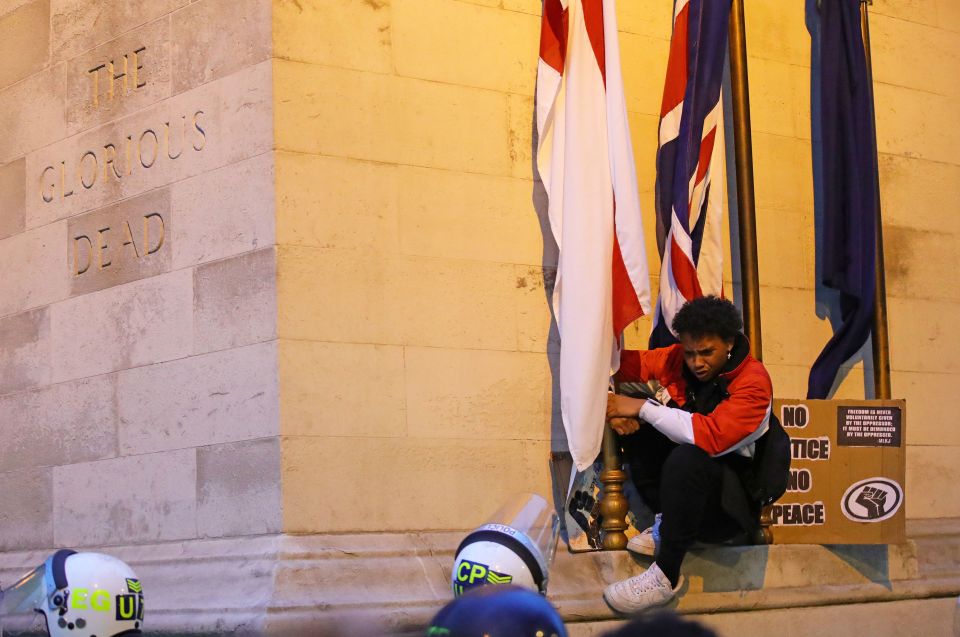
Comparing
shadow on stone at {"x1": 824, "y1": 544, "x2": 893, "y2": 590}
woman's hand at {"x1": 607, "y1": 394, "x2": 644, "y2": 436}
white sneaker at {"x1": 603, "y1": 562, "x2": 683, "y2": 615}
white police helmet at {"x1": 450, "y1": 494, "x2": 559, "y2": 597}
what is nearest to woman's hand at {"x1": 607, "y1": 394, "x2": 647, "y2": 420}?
woman's hand at {"x1": 607, "y1": 394, "x2": 644, "y2": 436}

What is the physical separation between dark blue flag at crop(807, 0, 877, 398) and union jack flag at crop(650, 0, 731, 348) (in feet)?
2.71

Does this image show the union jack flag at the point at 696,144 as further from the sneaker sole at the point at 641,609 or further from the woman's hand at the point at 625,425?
the sneaker sole at the point at 641,609

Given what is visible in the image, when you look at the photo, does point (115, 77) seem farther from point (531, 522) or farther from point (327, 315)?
point (531, 522)

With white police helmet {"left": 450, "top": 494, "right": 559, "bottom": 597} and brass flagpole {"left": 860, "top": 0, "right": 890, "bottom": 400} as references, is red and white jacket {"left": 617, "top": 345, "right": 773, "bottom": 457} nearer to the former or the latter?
brass flagpole {"left": 860, "top": 0, "right": 890, "bottom": 400}

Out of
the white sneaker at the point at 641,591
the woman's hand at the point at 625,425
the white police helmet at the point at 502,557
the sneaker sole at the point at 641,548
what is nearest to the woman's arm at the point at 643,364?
the woman's hand at the point at 625,425

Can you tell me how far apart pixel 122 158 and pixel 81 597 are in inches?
149

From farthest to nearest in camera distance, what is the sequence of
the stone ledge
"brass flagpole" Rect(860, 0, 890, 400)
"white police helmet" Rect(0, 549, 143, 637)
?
"brass flagpole" Rect(860, 0, 890, 400) < the stone ledge < "white police helmet" Rect(0, 549, 143, 637)

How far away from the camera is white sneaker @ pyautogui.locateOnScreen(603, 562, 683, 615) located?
6.95 metres

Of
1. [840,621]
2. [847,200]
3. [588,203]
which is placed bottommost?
[840,621]

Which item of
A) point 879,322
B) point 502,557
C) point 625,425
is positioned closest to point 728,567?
point 625,425

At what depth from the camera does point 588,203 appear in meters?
7.43

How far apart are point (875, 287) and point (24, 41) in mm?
5141

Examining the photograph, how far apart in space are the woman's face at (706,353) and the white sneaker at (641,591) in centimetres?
95

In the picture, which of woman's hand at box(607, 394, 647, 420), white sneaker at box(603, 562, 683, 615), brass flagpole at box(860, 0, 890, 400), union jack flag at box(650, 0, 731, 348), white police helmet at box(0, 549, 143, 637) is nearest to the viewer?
white police helmet at box(0, 549, 143, 637)
